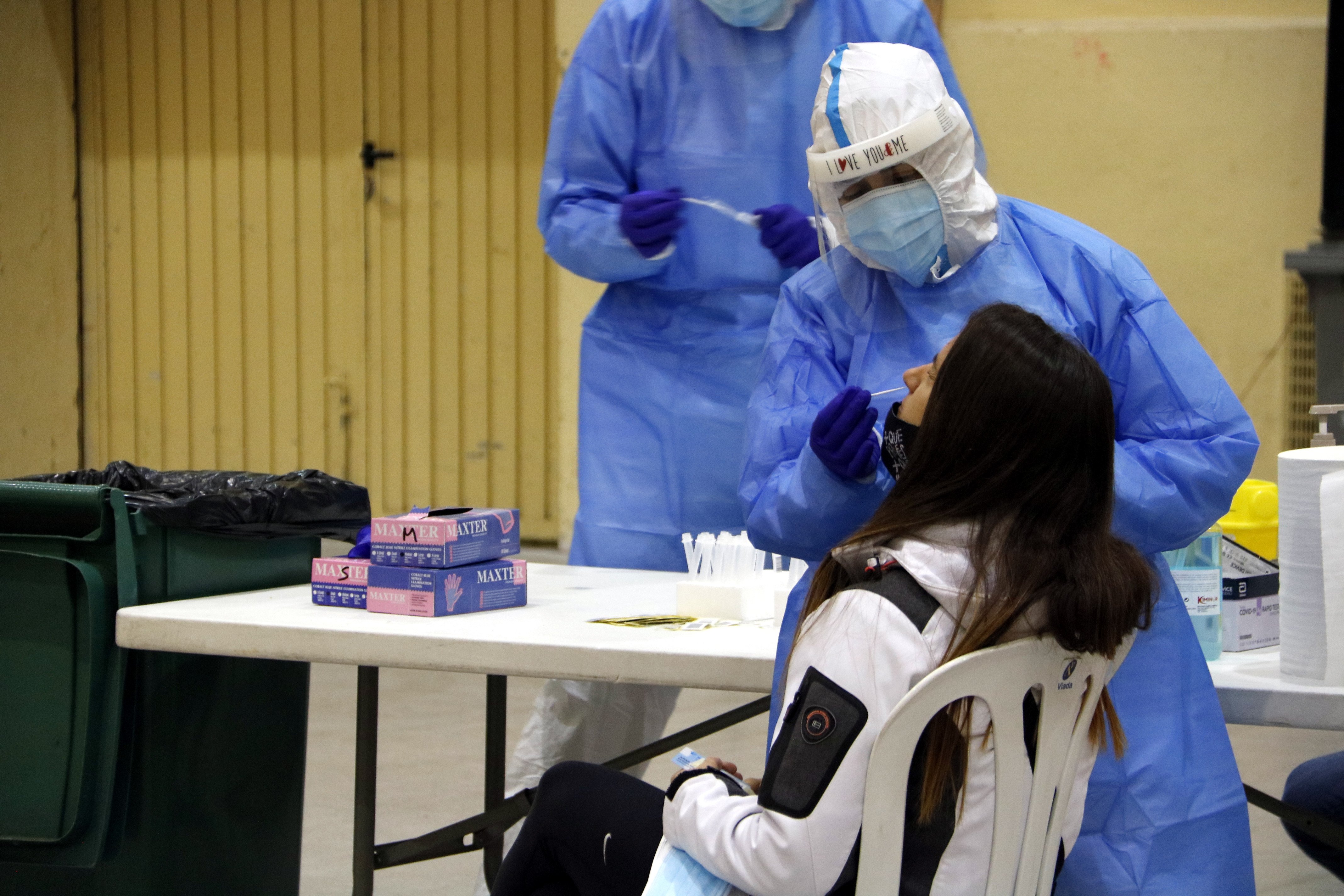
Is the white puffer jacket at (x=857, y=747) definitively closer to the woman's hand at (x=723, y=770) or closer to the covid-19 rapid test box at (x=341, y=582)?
the woman's hand at (x=723, y=770)

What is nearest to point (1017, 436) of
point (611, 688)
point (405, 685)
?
point (611, 688)

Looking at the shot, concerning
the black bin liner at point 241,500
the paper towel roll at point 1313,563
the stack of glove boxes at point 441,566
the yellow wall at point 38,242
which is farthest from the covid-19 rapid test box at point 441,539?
the yellow wall at point 38,242

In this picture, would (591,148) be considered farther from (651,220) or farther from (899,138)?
(899,138)

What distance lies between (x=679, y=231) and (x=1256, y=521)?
107 centimetres

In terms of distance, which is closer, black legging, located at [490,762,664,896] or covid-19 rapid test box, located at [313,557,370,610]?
black legging, located at [490,762,664,896]

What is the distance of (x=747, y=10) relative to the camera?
2400 mm

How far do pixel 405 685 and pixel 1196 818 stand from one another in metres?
3.39

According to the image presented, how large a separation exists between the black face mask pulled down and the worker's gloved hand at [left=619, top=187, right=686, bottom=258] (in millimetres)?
990

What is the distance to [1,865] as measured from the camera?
82.9 inches

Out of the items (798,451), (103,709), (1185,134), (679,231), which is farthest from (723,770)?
(1185,134)

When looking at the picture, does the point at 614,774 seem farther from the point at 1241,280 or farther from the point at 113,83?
the point at 113,83

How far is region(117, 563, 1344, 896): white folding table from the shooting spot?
1.70 metres

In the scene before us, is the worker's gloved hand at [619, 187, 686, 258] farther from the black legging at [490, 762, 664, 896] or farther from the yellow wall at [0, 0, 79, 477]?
the yellow wall at [0, 0, 79, 477]

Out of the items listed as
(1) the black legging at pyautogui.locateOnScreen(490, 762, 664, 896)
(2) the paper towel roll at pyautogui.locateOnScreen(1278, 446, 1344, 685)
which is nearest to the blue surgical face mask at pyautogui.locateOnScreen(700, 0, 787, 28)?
(2) the paper towel roll at pyautogui.locateOnScreen(1278, 446, 1344, 685)
